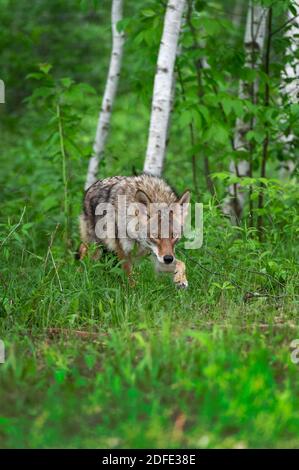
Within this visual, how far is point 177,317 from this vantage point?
233 inches

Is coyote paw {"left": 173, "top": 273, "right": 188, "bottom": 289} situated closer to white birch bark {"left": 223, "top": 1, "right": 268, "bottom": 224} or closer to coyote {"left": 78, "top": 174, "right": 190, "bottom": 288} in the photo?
coyote {"left": 78, "top": 174, "right": 190, "bottom": 288}

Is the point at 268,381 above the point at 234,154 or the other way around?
the other way around

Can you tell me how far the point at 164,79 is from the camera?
26.5 feet

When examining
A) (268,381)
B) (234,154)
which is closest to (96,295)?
(268,381)

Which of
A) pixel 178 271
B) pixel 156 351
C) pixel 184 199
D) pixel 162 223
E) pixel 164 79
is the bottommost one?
pixel 156 351

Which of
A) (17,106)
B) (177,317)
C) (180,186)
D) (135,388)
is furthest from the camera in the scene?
(17,106)

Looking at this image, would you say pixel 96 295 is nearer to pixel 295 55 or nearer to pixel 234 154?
pixel 234 154

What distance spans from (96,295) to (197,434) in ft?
8.56

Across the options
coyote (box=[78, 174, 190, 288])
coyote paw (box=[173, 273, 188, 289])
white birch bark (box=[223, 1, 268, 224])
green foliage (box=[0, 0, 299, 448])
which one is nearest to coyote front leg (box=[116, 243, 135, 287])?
coyote (box=[78, 174, 190, 288])

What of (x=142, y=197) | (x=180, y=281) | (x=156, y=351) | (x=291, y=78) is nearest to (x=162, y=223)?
(x=142, y=197)

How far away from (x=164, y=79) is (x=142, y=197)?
1745 millimetres

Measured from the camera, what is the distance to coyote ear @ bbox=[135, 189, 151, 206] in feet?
23.4

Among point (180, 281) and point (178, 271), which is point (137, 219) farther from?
point (180, 281)

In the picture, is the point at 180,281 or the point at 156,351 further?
the point at 180,281
